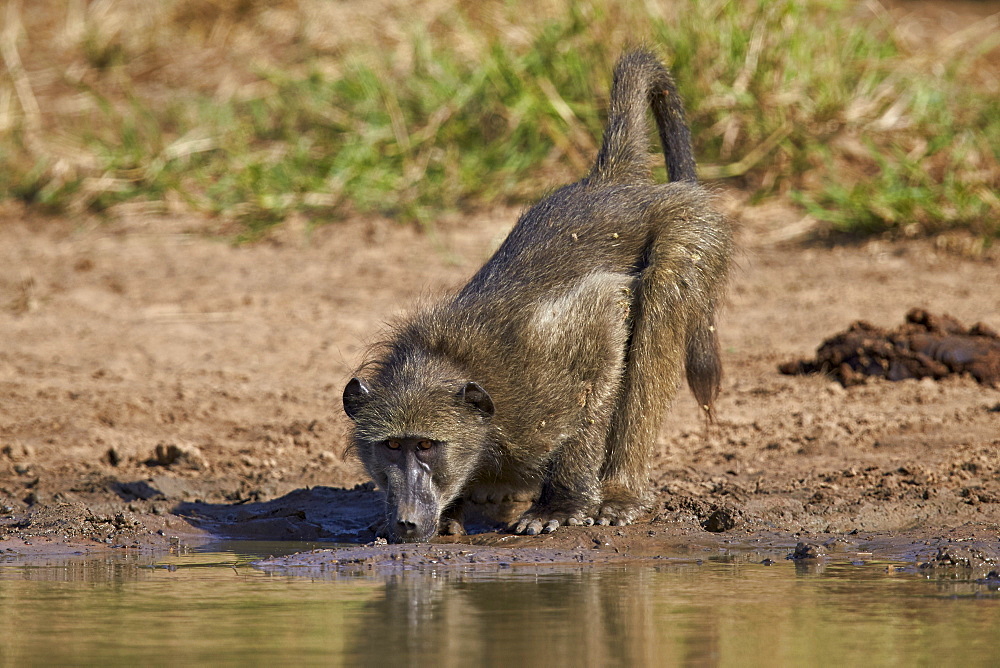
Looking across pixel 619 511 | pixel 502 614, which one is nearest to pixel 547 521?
pixel 619 511

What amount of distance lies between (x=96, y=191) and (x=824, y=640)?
8.39m

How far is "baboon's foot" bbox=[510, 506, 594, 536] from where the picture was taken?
5273 millimetres

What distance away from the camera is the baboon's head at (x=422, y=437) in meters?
5.13

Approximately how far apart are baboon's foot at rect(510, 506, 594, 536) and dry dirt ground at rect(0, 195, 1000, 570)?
0.07 meters

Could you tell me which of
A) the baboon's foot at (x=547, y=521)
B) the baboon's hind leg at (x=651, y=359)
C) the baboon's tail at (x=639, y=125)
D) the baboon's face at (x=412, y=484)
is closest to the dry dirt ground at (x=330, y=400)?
the baboon's foot at (x=547, y=521)

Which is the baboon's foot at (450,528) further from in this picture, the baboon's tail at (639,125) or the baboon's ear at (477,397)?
the baboon's tail at (639,125)

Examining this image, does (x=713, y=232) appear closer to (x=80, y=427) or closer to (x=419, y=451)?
(x=419, y=451)

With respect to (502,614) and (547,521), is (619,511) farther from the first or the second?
(502,614)

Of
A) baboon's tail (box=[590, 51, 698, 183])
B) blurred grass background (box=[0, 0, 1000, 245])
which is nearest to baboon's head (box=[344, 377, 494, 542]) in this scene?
baboon's tail (box=[590, 51, 698, 183])

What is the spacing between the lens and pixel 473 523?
5758mm

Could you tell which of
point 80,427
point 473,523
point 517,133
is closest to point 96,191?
point 517,133

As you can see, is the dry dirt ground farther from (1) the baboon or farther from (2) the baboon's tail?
(2) the baboon's tail

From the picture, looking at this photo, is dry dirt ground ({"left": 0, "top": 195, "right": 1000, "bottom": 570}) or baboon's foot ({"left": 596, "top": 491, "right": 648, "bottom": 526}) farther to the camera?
dry dirt ground ({"left": 0, "top": 195, "right": 1000, "bottom": 570})

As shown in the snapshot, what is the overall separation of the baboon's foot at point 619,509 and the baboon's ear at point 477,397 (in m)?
0.65
